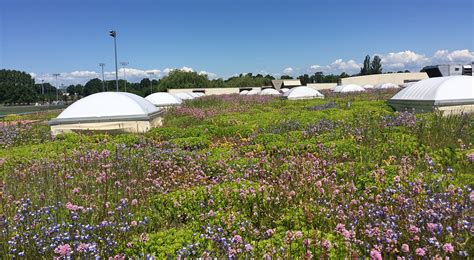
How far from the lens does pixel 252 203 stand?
485 centimetres

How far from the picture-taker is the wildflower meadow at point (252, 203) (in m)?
3.14

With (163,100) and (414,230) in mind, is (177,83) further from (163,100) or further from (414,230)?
(414,230)

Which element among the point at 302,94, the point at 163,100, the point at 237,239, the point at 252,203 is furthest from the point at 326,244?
the point at 302,94

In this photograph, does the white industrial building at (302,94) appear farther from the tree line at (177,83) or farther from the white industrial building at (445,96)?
the tree line at (177,83)

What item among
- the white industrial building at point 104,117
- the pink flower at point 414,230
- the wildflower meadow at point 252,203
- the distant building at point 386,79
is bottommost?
the wildflower meadow at point 252,203

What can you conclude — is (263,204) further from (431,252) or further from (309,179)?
(431,252)

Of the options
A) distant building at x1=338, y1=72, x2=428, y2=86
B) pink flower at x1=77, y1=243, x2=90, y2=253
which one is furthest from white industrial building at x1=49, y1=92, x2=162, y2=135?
distant building at x1=338, y1=72, x2=428, y2=86

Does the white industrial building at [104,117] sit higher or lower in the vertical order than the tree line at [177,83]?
lower

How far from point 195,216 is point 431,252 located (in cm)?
295

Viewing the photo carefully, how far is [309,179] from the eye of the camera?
5.10 meters

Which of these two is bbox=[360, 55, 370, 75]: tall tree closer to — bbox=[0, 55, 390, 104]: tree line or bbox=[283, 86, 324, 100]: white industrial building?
bbox=[0, 55, 390, 104]: tree line

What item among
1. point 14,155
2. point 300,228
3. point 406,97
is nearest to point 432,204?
point 300,228

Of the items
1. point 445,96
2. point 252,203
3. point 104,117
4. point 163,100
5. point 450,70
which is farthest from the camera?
point 450,70

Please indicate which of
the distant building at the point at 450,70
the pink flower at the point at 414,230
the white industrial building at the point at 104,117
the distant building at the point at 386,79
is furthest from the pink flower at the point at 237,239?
the distant building at the point at 386,79
